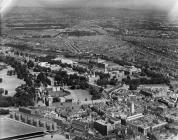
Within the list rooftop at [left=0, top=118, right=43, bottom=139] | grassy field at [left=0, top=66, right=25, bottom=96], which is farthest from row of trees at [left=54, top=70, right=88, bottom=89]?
rooftop at [left=0, top=118, right=43, bottom=139]

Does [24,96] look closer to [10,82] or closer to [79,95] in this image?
[79,95]

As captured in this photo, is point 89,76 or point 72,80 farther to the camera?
point 89,76

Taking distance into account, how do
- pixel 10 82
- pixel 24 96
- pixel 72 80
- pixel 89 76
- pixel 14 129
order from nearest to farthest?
pixel 14 129 → pixel 24 96 → pixel 10 82 → pixel 72 80 → pixel 89 76

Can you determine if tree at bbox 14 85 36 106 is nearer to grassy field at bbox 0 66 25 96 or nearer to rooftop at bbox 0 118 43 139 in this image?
grassy field at bbox 0 66 25 96

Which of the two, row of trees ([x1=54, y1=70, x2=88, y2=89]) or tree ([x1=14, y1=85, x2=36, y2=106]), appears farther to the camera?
row of trees ([x1=54, y1=70, x2=88, y2=89])

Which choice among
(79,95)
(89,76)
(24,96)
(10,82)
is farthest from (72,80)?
(24,96)

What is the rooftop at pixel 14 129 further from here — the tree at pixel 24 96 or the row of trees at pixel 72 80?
the row of trees at pixel 72 80

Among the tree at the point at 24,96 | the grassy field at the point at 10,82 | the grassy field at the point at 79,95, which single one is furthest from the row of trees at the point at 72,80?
the tree at the point at 24,96

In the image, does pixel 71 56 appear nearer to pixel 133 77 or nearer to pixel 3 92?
pixel 133 77

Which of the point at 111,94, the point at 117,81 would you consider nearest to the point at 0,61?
the point at 117,81
